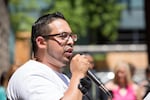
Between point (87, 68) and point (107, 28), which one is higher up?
point (87, 68)

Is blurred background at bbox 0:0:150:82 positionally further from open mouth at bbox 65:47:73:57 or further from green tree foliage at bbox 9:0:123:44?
open mouth at bbox 65:47:73:57

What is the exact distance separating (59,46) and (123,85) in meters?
4.30

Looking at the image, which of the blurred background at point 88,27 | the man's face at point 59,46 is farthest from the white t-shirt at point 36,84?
the blurred background at point 88,27

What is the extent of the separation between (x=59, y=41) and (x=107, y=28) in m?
28.1

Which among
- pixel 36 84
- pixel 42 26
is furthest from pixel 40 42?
pixel 36 84

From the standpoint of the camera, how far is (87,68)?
376 centimetres

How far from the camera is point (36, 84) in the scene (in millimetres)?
3705

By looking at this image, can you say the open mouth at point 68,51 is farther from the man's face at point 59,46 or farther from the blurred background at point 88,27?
the blurred background at point 88,27

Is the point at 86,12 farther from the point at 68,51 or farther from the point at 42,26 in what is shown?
the point at 68,51

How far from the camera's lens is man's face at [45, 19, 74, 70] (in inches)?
153

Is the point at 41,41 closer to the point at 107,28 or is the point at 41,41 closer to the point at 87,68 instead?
the point at 87,68

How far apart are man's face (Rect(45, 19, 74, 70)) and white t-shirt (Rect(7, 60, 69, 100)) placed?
68mm

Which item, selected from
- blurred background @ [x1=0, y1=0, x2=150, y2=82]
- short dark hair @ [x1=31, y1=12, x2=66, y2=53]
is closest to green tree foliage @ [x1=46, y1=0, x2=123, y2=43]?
blurred background @ [x1=0, y1=0, x2=150, y2=82]

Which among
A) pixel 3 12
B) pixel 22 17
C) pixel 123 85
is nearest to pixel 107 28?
pixel 22 17
